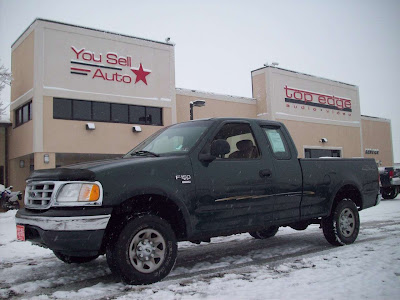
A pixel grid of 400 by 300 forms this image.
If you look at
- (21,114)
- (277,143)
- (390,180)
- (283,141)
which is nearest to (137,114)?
(21,114)

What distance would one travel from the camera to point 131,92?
21.0m

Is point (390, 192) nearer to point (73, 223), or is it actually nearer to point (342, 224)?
point (342, 224)

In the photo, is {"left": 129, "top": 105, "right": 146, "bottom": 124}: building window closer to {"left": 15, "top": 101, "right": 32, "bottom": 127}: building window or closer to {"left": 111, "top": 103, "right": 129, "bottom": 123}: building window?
{"left": 111, "top": 103, "right": 129, "bottom": 123}: building window

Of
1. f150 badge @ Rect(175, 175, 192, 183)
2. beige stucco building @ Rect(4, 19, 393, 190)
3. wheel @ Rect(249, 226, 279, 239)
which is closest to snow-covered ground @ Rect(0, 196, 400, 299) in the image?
wheel @ Rect(249, 226, 279, 239)

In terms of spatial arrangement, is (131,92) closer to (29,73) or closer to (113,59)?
(113,59)

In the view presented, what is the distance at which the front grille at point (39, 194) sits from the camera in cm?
430

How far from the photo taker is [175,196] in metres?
4.58

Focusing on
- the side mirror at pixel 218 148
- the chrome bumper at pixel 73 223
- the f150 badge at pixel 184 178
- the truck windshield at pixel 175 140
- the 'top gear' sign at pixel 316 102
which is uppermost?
the 'top gear' sign at pixel 316 102

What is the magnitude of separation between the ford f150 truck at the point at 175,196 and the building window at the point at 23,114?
15.6 meters

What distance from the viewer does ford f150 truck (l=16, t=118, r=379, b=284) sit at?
4148 mm

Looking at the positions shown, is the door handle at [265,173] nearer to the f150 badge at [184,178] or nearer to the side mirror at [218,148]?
the side mirror at [218,148]

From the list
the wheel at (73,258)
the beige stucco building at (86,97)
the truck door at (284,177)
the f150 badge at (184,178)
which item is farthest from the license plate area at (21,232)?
the beige stucco building at (86,97)

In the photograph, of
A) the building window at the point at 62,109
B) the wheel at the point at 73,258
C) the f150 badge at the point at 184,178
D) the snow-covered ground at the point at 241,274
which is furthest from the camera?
the building window at the point at 62,109

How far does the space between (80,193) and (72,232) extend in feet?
1.29
